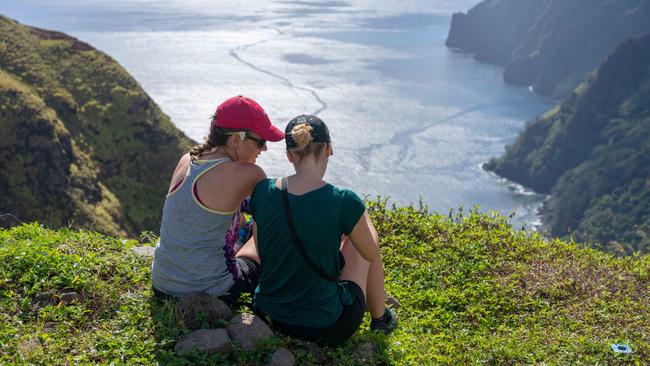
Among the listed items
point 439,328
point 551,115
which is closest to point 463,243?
point 439,328

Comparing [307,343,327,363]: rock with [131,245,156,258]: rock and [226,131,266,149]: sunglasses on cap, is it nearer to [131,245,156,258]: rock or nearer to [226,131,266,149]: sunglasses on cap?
[226,131,266,149]: sunglasses on cap

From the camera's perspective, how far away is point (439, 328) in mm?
7828

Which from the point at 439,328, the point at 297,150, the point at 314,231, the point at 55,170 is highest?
the point at 297,150

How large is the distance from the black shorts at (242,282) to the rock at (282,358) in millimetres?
1026

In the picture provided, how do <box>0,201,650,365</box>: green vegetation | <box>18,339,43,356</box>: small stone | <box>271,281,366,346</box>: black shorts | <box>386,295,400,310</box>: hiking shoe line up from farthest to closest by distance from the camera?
1. <box>386,295,400,310</box>: hiking shoe
2. <box>0,201,650,365</box>: green vegetation
3. <box>271,281,366,346</box>: black shorts
4. <box>18,339,43,356</box>: small stone

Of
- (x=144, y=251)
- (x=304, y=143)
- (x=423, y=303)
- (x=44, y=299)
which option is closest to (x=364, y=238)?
(x=304, y=143)

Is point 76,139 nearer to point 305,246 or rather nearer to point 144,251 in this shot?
point 144,251

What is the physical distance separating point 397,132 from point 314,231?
129 m

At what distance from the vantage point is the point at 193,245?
652cm

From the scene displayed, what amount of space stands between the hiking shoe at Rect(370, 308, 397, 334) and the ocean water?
93190 mm

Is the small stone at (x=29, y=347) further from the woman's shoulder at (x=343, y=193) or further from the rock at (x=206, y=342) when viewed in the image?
the woman's shoulder at (x=343, y=193)

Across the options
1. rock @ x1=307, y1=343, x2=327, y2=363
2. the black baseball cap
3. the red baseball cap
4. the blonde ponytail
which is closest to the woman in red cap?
the red baseball cap

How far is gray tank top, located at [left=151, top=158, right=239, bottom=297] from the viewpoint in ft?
21.2

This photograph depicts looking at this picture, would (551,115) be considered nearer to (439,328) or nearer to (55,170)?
(55,170)
